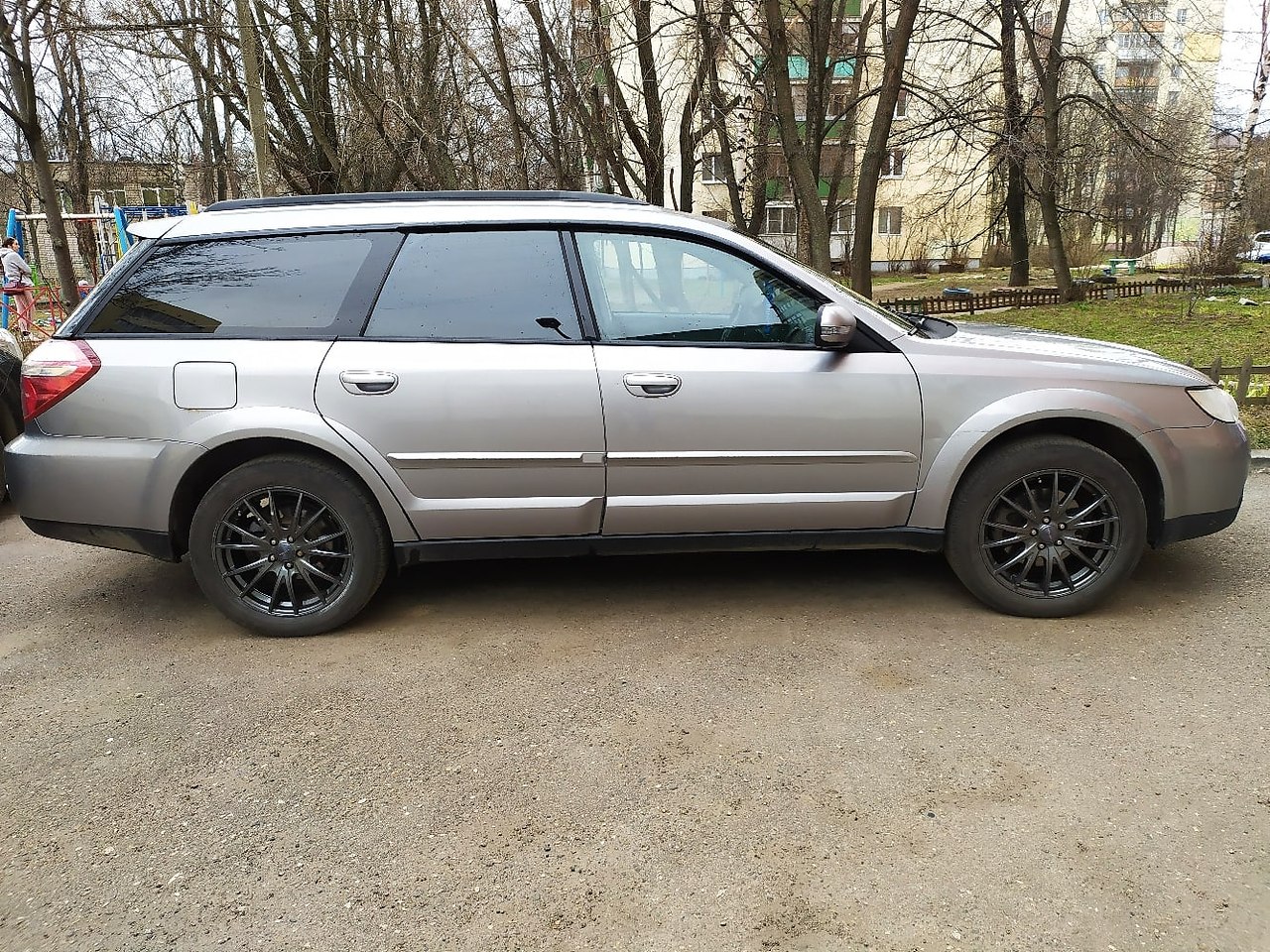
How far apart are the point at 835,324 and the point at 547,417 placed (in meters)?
1.21

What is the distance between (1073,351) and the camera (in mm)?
3855

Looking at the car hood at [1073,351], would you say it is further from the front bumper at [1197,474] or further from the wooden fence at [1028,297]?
the wooden fence at [1028,297]

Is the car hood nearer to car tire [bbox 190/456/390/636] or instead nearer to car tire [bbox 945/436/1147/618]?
car tire [bbox 945/436/1147/618]

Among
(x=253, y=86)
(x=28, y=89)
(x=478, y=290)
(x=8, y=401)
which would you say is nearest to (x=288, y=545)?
(x=478, y=290)

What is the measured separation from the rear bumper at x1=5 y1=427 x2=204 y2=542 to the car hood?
3.29m

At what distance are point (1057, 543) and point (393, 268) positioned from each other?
9.85ft

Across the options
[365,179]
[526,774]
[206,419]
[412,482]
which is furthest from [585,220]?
[365,179]

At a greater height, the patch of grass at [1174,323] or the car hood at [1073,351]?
the car hood at [1073,351]

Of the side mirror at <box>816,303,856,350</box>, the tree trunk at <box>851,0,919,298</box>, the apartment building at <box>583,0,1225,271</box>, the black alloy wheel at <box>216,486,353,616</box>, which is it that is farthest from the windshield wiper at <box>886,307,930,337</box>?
the apartment building at <box>583,0,1225,271</box>

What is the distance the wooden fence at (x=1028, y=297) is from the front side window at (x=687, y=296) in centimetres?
1401

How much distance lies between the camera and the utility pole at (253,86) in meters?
10.6

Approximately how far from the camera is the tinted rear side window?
146 inches

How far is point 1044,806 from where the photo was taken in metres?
2.56

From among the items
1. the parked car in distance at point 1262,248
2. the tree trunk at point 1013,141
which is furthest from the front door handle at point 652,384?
the parked car in distance at point 1262,248
